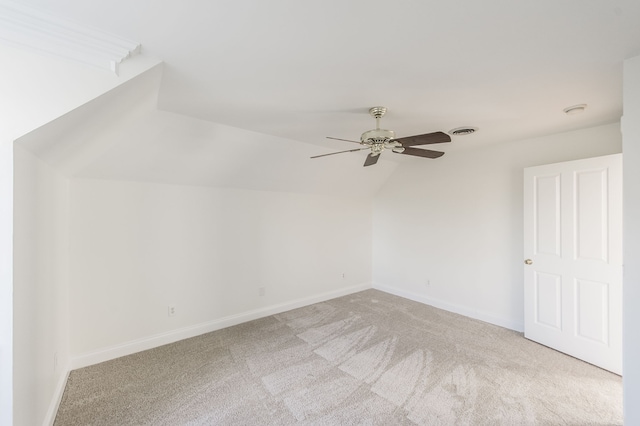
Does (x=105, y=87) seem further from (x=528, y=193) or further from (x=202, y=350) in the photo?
(x=528, y=193)

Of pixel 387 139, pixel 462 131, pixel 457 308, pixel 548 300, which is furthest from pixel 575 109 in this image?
pixel 457 308

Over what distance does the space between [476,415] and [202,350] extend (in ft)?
8.39

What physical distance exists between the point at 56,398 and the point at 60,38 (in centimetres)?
248

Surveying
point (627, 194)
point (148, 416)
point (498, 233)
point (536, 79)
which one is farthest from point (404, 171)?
point (148, 416)

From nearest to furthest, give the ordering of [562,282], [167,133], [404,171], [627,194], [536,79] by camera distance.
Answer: [627,194]
[536,79]
[167,133]
[562,282]
[404,171]

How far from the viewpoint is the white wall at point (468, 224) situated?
10.7 feet

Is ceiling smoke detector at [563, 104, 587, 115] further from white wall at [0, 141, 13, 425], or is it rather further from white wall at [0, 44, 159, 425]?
white wall at [0, 141, 13, 425]

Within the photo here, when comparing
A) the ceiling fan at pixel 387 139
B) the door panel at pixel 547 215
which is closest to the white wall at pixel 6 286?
the ceiling fan at pixel 387 139

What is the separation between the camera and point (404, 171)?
462cm

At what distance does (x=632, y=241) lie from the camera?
153 centimetres

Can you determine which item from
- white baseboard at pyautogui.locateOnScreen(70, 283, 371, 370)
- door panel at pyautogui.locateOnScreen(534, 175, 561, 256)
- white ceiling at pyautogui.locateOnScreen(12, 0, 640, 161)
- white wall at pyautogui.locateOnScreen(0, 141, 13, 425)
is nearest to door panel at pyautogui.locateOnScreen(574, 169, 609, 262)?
door panel at pyautogui.locateOnScreen(534, 175, 561, 256)

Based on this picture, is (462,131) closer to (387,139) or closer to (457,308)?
(387,139)

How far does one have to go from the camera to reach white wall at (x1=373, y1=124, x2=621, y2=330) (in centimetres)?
328

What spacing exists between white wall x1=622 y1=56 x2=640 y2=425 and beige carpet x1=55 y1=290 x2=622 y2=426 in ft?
2.01
